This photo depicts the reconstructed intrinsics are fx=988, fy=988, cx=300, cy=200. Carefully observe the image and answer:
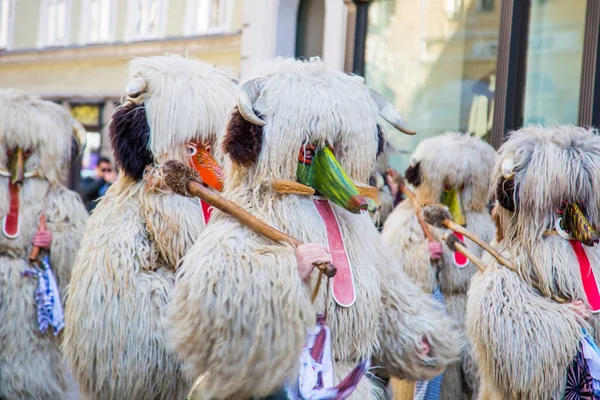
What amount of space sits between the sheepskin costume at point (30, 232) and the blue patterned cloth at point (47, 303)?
0.04 meters

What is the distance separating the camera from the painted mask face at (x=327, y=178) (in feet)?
11.2

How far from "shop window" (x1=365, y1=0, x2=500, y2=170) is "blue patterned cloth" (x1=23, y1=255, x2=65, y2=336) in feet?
16.8

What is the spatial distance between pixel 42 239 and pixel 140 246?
1793 millimetres

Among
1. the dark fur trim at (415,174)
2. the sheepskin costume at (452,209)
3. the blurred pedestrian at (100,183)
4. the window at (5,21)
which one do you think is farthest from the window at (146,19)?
the sheepskin costume at (452,209)

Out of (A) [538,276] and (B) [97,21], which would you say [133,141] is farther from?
(B) [97,21]

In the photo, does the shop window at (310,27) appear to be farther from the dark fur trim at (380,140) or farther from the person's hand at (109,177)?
the dark fur trim at (380,140)

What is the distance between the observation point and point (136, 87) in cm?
455

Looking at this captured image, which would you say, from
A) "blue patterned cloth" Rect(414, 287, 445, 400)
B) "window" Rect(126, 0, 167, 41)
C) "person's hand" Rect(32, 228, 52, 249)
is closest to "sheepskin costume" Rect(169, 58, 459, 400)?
"blue patterned cloth" Rect(414, 287, 445, 400)

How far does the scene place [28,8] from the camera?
19.2 m

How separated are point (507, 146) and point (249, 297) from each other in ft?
6.87

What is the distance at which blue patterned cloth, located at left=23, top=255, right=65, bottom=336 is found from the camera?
594cm

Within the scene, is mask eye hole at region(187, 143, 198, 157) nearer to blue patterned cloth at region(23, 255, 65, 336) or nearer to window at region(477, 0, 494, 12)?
blue patterned cloth at region(23, 255, 65, 336)

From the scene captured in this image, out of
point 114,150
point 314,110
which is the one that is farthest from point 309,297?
point 114,150

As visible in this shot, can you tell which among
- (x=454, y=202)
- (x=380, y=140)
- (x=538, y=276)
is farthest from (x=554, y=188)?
(x=454, y=202)
